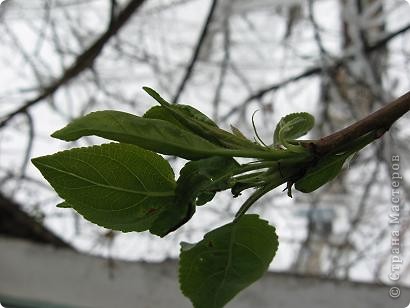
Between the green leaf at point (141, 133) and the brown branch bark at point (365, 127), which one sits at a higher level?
the brown branch bark at point (365, 127)

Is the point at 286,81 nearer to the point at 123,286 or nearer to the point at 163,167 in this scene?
the point at 123,286

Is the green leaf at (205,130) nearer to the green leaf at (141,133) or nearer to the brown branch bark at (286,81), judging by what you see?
the green leaf at (141,133)

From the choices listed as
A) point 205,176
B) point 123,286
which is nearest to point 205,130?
point 205,176

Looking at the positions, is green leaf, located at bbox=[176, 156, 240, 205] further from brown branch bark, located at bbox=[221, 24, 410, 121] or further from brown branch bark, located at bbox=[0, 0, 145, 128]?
brown branch bark, located at bbox=[221, 24, 410, 121]

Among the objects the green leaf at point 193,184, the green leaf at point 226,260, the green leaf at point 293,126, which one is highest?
the green leaf at point 293,126

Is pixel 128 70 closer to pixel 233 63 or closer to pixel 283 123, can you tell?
pixel 233 63

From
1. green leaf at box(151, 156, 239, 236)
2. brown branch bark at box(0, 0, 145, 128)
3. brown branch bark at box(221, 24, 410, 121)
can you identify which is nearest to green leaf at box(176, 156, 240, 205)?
green leaf at box(151, 156, 239, 236)

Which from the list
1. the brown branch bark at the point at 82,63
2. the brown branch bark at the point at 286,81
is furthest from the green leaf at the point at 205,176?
the brown branch bark at the point at 286,81
